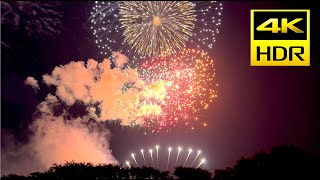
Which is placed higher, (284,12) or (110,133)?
(284,12)

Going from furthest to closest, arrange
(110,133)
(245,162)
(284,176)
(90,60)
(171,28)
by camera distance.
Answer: (110,133) < (90,60) < (171,28) < (245,162) < (284,176)

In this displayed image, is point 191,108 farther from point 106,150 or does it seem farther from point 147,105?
point 106,150

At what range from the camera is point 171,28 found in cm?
3127

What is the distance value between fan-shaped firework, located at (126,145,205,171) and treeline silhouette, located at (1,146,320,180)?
18.9 meters

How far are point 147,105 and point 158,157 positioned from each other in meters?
9.81

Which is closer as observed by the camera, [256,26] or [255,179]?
[255,179]

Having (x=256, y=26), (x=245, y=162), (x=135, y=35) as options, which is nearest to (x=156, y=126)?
(x=135, y=35)

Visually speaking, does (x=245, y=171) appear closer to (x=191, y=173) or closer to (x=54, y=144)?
(x=191, y=173)

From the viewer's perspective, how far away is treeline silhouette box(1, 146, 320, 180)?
19.1m

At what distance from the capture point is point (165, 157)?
44000 millimetres

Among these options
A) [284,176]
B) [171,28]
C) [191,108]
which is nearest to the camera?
[284,176]

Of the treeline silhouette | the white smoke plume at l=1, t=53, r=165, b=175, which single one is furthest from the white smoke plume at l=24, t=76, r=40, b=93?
the treeline silhouette

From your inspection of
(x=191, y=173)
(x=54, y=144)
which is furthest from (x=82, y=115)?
(x=191, y=173)

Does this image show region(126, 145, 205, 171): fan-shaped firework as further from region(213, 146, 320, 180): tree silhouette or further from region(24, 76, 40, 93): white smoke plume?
region(213, 146, 320, 180): tree silhouette
